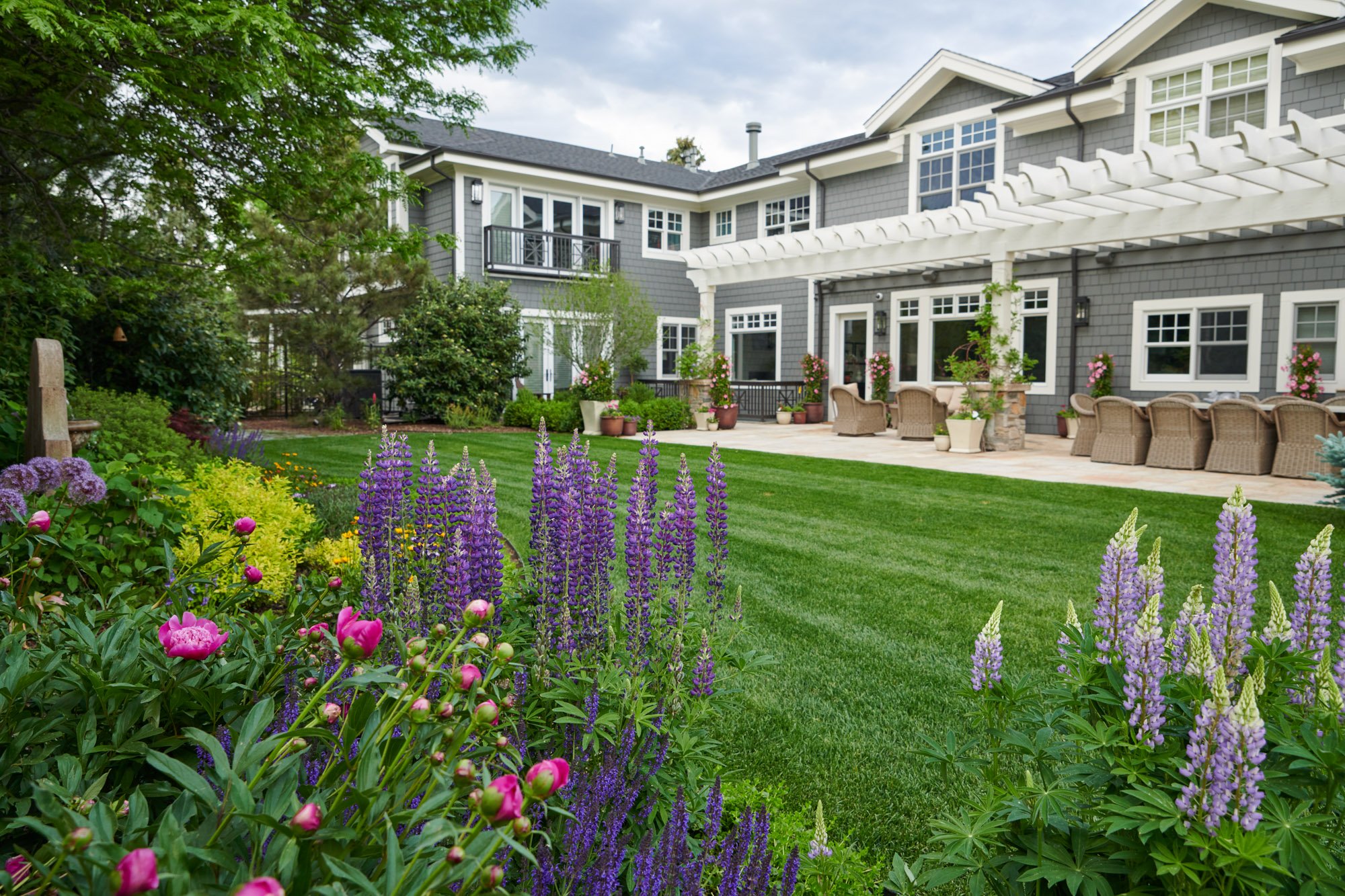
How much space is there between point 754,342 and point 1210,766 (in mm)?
18627

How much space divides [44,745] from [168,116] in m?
5.49

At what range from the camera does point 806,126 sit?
5525 cm

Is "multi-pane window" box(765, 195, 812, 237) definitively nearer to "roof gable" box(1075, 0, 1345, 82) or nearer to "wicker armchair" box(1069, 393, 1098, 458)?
"roof gable" box(1075, 0, 1345, 82)

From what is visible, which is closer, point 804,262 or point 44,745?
point 44,745

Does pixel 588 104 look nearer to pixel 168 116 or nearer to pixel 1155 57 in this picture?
pixel 1155 57

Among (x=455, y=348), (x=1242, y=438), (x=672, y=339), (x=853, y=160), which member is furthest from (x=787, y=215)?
(x=1242, y=438)

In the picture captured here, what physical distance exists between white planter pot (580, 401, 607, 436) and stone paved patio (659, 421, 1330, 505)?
118 cm

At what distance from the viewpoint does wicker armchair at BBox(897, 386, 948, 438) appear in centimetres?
1287

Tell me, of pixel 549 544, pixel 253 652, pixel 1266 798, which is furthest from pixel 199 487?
pixel 1266 798

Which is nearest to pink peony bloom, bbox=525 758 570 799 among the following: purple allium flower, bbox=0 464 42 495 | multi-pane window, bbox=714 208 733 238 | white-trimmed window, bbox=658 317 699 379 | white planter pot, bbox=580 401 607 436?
purple allium flower, bbox=0 464 42 495

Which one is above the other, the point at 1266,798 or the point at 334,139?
the point at 334,139

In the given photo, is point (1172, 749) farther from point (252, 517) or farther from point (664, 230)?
point (664, 230)

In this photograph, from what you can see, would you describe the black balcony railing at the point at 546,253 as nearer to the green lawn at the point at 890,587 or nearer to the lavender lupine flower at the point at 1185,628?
the green lawn at the point at 890,587

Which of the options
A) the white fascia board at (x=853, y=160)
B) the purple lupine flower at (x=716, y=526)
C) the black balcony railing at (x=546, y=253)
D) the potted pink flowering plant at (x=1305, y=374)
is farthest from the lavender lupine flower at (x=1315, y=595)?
the white fascia board at (x=853, y=160)
